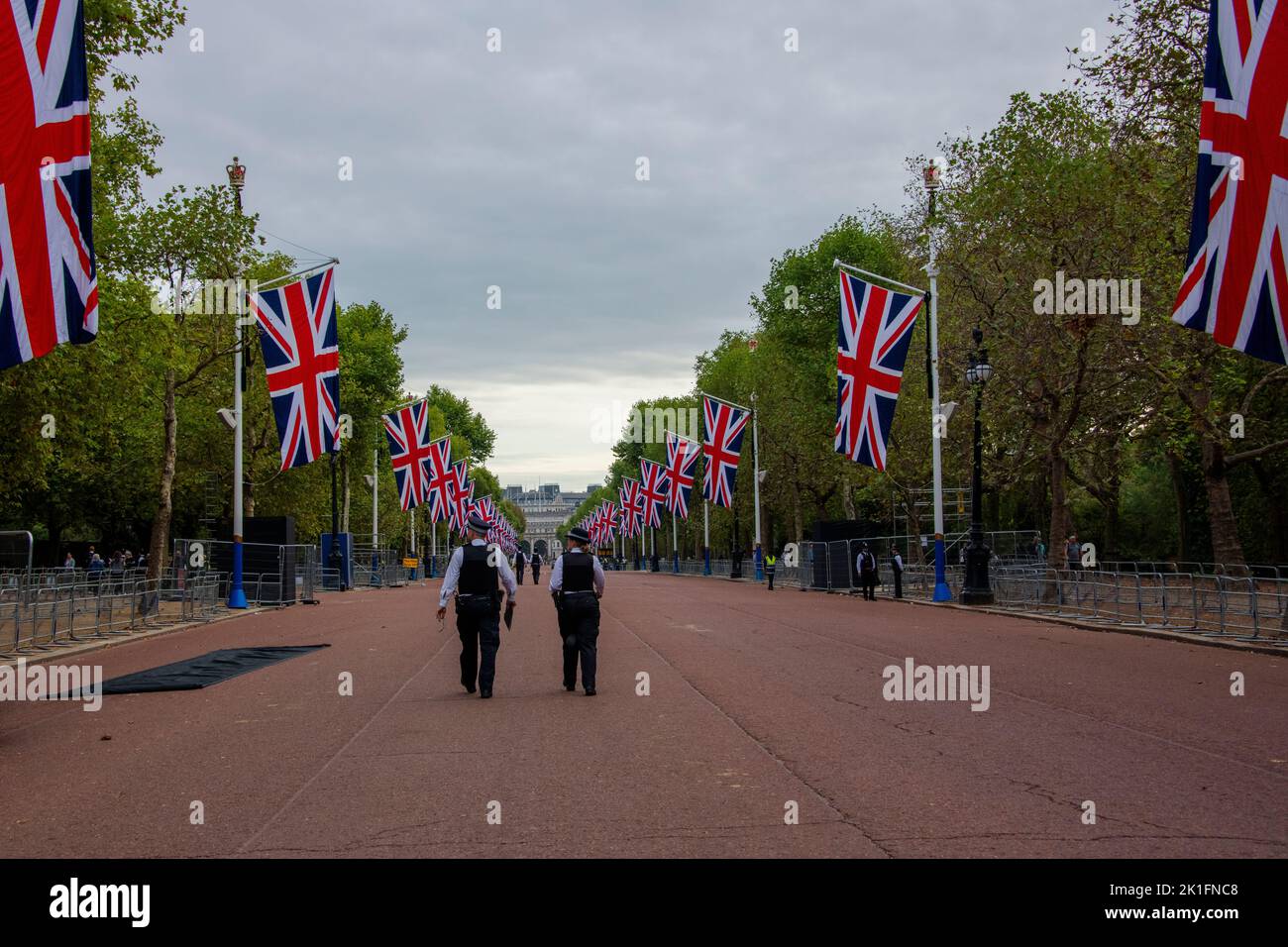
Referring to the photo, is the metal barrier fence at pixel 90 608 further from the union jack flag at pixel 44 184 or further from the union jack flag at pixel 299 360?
the union jack flag at pixel 44 184

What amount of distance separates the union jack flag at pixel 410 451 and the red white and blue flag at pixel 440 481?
2380 millimetres

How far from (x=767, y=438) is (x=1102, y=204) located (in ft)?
132

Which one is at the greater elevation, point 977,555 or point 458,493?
A: point 458,493

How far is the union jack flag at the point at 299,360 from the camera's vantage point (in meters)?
26.8

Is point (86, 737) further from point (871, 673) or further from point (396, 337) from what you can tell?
point (396, 337)

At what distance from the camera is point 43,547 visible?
73125mm

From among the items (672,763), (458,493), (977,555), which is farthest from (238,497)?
(458,493)

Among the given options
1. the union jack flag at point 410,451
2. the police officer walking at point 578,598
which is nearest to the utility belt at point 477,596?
the police officer walking at point 578,598

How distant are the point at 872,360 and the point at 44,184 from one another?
1988 cm

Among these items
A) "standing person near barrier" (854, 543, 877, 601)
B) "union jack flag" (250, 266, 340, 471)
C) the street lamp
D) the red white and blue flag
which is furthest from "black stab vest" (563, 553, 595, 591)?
the red white and blue flag

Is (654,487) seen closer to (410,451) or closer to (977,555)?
(410,451)

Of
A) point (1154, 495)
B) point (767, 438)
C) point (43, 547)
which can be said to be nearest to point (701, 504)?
point (767, 438)

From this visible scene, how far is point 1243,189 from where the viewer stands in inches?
492

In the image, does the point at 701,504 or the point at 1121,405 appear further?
the point at 701,504
